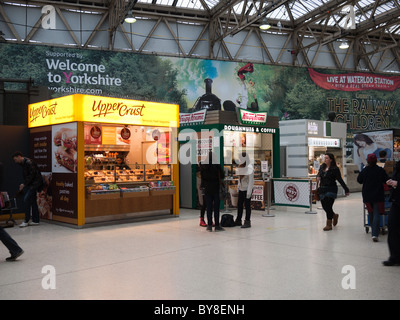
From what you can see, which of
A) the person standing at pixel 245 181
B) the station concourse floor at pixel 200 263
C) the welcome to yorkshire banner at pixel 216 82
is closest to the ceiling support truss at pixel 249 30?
the welcome to yorkshire banner at pixel 216 82

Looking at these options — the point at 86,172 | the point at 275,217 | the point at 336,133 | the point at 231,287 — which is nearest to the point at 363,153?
the point at 336,133

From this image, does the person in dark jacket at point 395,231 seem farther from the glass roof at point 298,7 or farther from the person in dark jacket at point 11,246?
the glass roof at point 298,7

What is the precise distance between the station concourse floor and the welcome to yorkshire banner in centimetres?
Result: 668

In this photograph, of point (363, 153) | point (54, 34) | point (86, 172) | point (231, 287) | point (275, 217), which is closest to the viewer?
point (231, 287)

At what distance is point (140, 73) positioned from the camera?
58.6ft

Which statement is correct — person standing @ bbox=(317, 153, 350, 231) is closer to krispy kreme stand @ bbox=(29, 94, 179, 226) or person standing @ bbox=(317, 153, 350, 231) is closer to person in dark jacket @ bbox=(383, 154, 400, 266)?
person in dark jacket @ bbox=(383, 154, 400, 266)

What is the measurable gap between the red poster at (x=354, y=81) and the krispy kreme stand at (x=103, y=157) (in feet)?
48.0

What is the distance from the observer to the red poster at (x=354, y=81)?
22141mm

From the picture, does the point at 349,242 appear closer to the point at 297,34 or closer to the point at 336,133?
the point at 336,133

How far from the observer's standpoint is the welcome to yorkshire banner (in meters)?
16.1

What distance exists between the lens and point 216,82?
1942cm

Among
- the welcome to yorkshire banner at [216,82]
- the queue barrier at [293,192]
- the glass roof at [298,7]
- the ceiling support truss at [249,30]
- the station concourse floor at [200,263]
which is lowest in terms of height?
the station concourse floor at [200,263]

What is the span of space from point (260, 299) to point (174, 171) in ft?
20.9

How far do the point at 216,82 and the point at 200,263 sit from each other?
15277mm
